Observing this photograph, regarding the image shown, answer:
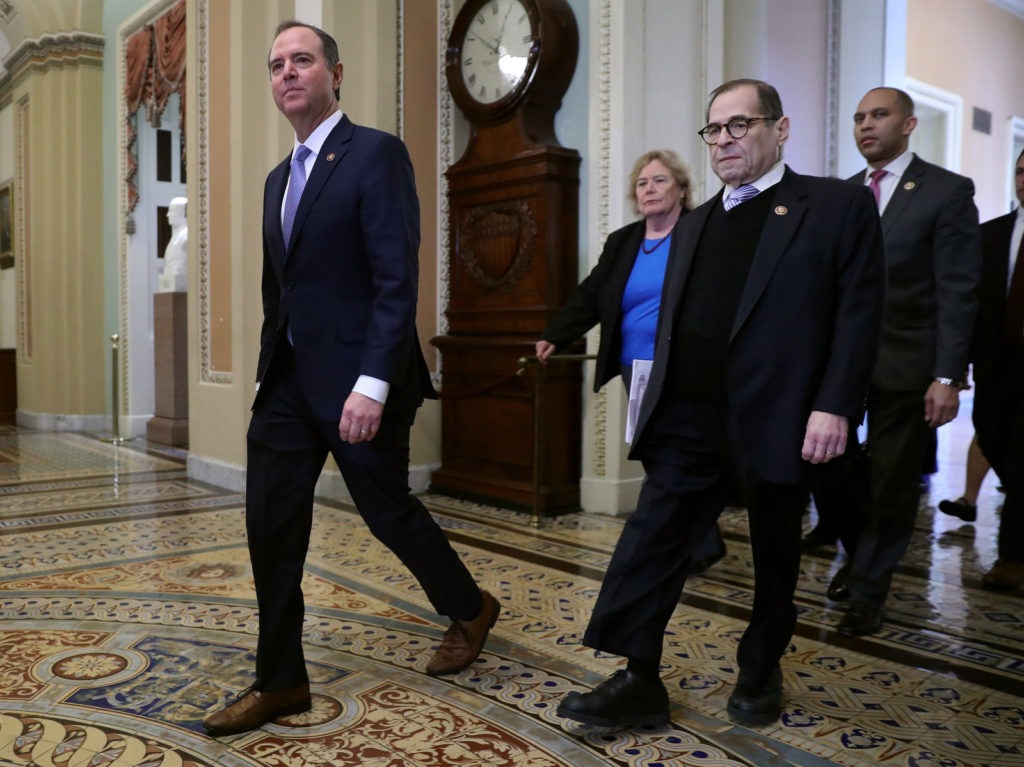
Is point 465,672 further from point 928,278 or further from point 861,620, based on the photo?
point 928,278

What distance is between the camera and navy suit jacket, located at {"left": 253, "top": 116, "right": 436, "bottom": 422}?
2068mm

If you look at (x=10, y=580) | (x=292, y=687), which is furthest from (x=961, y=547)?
(x=10, y=580)

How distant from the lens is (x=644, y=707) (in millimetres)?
2139

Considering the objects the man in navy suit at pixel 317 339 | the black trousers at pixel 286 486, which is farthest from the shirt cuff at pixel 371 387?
the black trousers at pixel 286 486

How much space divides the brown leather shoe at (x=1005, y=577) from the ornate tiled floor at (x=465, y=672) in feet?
0.22

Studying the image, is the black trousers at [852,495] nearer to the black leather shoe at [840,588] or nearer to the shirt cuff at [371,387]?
the black leather shoe at [840,588]

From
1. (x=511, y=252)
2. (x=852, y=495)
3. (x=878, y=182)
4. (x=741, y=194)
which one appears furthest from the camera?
(x=511, y=252)

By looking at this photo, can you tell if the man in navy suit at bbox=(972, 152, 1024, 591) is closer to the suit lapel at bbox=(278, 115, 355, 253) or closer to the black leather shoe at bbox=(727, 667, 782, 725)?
the black leather shoe at bbox=(727, 667, 782, 725)

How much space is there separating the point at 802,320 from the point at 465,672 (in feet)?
4.23

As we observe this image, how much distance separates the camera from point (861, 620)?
288 centimetres

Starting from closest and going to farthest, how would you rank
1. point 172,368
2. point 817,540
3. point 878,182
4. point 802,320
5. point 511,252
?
1. point 802,320
2. point 878,182
3. point 817,540
4. point 511,252
5. point 172,368

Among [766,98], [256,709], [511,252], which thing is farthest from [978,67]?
[256,709]

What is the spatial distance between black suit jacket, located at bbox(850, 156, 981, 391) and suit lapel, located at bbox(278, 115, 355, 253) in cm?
177

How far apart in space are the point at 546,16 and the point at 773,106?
3064 mm
